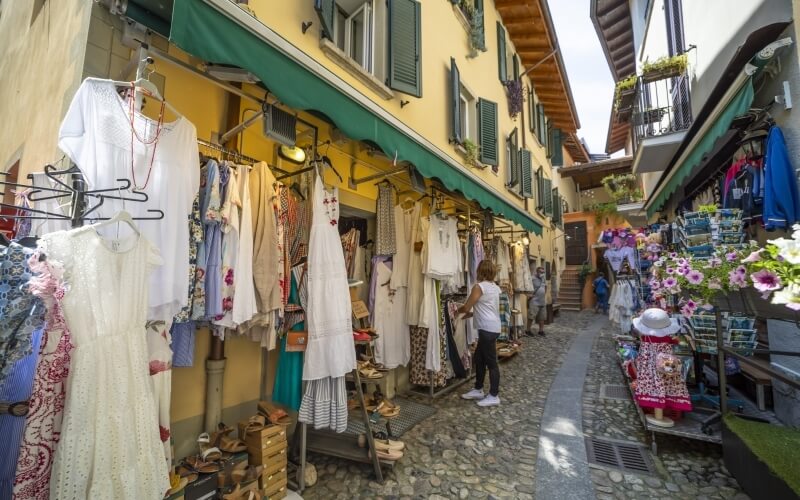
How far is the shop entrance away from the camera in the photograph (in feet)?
63.9

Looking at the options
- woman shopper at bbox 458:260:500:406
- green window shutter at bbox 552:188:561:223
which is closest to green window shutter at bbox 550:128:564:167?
green window shutter at bbox 552:188:561:223

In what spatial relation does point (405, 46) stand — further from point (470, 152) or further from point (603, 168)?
point (603, 168)

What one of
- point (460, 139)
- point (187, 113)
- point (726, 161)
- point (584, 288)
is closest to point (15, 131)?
point (187, 113)

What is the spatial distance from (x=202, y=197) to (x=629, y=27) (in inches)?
636

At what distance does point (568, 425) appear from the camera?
427cm

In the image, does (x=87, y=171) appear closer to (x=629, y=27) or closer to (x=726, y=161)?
(x=726, y=161)

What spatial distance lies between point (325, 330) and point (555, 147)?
15.7m

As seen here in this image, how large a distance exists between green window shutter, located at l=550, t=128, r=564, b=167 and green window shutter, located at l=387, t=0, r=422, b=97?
38.4 ft

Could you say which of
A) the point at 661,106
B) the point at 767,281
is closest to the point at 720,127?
the point at 767,281

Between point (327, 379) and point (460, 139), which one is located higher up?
point (460, 139)

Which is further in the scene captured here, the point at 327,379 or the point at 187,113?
the point at 327,379

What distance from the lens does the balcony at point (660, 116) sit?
740 cm

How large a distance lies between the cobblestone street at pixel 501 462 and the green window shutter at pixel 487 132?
199 inches

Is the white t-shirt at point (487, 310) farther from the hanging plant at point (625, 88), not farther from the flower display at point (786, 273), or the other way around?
the hanging plant at point (625, 88)
